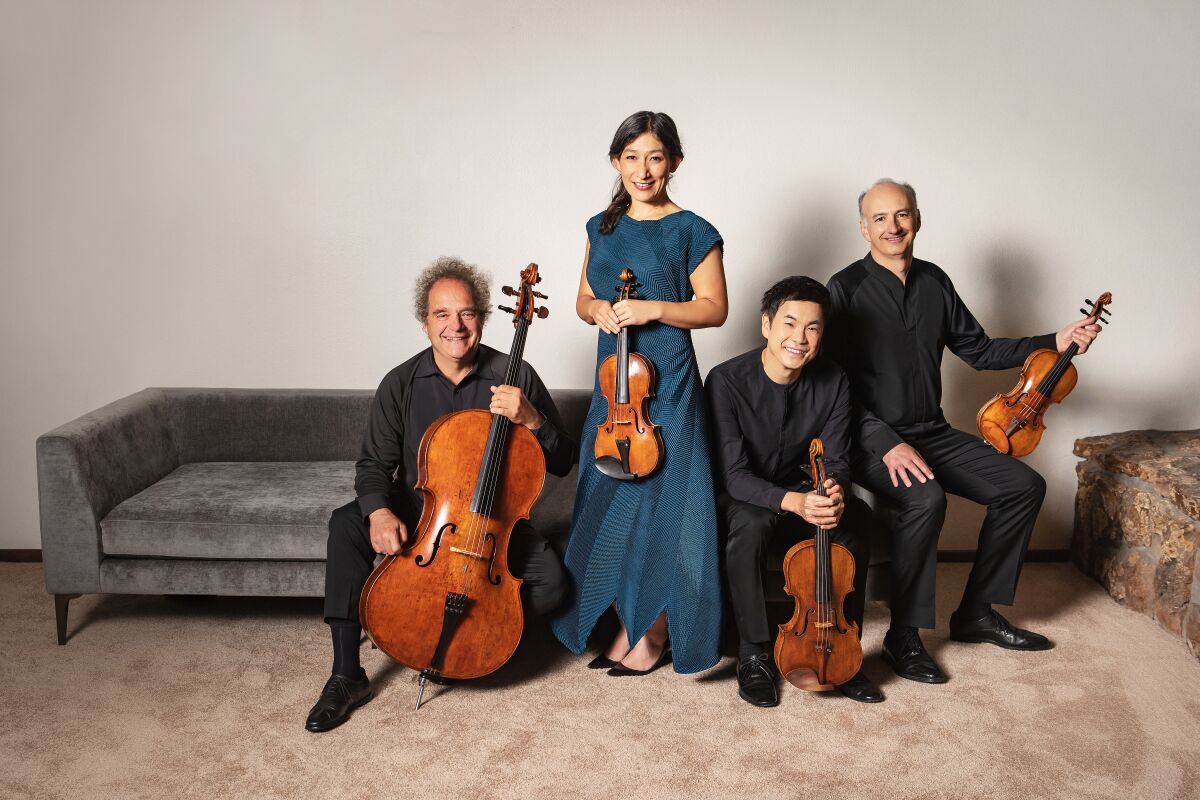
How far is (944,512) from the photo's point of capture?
273 cm

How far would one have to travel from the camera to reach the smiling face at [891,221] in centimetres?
286

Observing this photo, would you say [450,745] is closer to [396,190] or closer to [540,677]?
[540,677]

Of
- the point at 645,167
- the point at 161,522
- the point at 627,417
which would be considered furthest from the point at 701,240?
the point at 161,522

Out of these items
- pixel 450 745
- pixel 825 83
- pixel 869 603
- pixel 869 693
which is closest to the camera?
pixel 450 745

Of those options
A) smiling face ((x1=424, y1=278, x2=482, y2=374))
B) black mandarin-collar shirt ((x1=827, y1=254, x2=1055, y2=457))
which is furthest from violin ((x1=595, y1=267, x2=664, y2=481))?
black mandarin-collar shirt ((x1=827, y1=254, x2=1055, y2=457))

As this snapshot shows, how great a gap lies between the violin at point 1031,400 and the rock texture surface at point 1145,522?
54 cm

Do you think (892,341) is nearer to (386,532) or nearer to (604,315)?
(604,315)

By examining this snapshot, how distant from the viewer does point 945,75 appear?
347cm

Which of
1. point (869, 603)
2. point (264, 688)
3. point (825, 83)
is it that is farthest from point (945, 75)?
point (264, 688)

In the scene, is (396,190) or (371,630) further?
(396,190)

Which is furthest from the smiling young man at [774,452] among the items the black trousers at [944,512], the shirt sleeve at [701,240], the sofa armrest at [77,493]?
the sofa armrest at [77,493]

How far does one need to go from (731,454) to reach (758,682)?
1.89 ft

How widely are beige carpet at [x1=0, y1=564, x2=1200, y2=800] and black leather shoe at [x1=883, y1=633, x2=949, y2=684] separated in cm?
5

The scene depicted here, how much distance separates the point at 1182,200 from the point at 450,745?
307 centimetres
